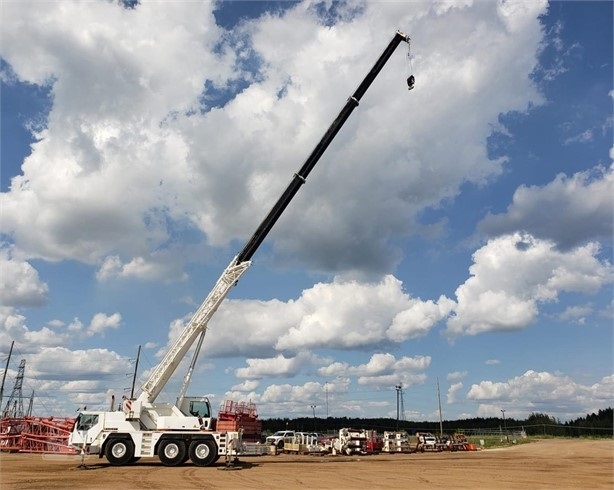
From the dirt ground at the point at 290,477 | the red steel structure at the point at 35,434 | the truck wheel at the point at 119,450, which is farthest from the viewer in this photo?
the red steel structure at the point at 35,434

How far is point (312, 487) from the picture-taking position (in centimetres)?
1852

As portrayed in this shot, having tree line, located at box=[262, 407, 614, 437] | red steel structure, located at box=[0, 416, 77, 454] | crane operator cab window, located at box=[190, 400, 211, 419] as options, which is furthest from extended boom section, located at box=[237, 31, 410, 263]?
tree line, located at box=[262, 407, 614, 437]

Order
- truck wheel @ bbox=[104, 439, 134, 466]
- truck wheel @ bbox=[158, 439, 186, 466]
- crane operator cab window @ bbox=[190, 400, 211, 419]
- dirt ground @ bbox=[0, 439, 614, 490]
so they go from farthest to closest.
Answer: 1. crane operator cab window @ bbox=[190, 400, 211, 419]
2. truck wheel @ bbox=[104, 439, 134, 466]
3. truck wheel @ bbox=[158, 439, 186, 466]
4. dirt ground @ bbox=[0, 439, 614, 490]

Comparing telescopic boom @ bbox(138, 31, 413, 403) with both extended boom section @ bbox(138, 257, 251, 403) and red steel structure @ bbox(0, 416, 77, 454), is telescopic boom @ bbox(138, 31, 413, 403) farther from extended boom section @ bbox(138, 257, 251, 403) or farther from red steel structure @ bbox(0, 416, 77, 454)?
red steel structure @ bbox(0, 416, 77, 454)

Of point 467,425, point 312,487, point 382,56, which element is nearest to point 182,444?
point 312,487

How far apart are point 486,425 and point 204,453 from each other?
14003 cm

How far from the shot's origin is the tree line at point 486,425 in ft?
308

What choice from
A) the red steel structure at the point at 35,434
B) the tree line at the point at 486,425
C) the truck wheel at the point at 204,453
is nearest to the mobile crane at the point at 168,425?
the truck wheel at the point at 204,453

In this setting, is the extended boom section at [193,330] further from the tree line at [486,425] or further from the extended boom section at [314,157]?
the tree line at [486,425]

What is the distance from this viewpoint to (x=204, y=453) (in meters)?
26.8

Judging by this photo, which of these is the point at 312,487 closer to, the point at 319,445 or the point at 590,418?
the point at 319,445

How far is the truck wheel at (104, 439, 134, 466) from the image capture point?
2681cm

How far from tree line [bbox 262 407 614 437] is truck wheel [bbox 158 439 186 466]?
51.3 metres

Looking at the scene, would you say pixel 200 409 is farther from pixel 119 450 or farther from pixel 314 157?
pixel 314 157
